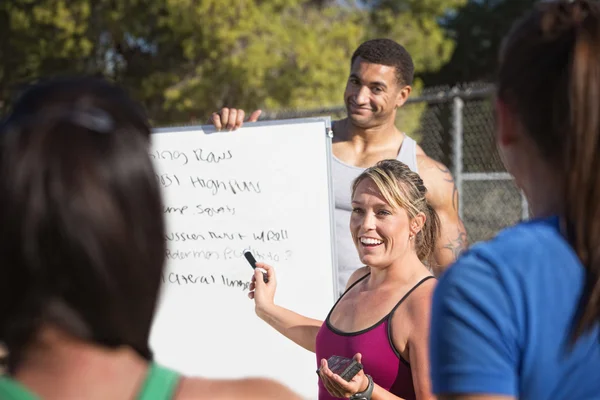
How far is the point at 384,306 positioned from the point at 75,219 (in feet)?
4.59

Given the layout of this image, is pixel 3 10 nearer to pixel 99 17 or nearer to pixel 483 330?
pixel 99 17

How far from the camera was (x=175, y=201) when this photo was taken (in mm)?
3121

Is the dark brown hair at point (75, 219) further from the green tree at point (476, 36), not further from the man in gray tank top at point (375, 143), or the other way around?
the green tree at point (476, 36)

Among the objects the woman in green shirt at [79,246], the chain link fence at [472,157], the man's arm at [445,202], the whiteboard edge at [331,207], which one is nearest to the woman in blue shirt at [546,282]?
the woman in green shirt at [79,246]

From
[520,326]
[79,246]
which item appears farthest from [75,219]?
[520,326]

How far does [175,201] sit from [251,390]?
2213 millimetres

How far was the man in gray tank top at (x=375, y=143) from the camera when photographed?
3.10 m

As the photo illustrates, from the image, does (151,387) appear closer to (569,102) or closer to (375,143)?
(569,102)

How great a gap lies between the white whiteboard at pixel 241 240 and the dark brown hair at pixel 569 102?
6.21 feet

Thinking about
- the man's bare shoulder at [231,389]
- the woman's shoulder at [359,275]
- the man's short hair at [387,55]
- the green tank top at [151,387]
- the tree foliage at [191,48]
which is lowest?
the woman's shoulder at [359,275]

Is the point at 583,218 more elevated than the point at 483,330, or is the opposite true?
the point at 583,218

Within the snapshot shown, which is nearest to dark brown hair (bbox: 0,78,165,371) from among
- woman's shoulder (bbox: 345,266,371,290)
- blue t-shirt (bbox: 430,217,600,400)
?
blue t-shirt (bbox: 430,217,600,400)

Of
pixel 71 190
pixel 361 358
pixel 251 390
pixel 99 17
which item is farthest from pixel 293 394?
pixel 99 17

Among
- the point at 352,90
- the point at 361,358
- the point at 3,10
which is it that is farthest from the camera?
the point at 3,10
